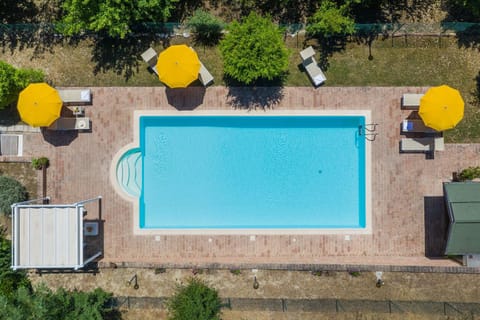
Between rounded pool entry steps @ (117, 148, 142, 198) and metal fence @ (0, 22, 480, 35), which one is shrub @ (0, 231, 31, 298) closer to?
rounded pool entry steps @ (117, 148, 142, 198)

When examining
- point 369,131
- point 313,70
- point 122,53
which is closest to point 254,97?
point 313,70

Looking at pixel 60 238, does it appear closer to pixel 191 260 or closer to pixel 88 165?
pixel 88 165

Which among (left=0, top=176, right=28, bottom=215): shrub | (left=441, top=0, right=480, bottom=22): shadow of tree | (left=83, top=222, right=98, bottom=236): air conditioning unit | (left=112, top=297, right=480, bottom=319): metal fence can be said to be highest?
(left=441, top=0, right=480, bottom=22): shadow of tree

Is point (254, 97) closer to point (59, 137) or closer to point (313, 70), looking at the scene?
point (313, 70)

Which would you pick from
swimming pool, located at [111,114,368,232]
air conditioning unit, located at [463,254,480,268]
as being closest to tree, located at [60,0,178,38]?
swimming pool, located at [111,114,368,232]

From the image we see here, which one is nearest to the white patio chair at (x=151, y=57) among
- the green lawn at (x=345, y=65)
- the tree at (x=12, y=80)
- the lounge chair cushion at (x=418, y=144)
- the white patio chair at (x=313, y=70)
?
the green lawn at (x=345, y=65)

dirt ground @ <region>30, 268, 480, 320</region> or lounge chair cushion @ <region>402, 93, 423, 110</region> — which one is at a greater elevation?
lounge chair cushion @ <region>402, 93, 423, 110</region>

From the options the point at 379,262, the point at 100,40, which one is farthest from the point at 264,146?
the point at 100,40
